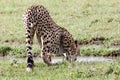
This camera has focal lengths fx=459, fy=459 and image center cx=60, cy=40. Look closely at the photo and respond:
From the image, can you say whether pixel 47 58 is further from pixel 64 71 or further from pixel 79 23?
pixel 79 23

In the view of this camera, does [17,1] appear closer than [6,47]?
No

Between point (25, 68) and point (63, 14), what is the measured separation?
662 centimetres

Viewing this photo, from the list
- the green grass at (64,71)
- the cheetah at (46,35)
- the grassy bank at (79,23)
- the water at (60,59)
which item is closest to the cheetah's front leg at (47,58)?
the cheetah at (46,35)

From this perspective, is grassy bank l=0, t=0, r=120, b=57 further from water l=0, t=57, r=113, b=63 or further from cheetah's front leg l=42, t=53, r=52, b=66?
cheetah's front leg l=42, t=53, r=52, b=66

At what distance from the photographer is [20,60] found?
11734mm

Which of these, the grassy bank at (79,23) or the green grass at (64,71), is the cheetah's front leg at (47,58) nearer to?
the green grass at (64,71)

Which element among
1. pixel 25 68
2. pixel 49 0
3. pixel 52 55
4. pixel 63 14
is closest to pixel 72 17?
pixel 63 14

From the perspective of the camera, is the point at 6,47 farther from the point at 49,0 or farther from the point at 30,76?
the point at 49,0

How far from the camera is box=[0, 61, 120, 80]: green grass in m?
9.30

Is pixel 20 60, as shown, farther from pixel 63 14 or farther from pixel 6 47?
pixel 63 14

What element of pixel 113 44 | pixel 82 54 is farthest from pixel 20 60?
pixel 113 44

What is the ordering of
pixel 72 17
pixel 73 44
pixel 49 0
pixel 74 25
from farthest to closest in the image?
pixel 49 0 → pixel 72 17 → pixel 74 25 → pixel 73 44

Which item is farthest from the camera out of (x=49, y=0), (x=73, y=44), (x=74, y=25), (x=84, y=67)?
(x=49, y=0)

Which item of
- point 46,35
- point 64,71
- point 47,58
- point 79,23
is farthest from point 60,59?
point 79,23
